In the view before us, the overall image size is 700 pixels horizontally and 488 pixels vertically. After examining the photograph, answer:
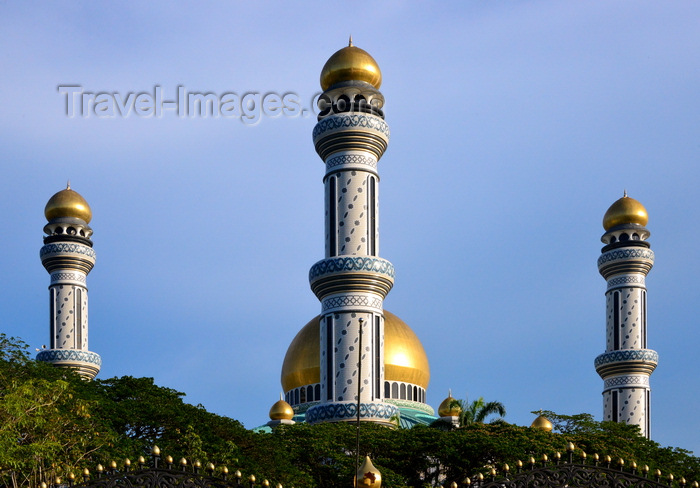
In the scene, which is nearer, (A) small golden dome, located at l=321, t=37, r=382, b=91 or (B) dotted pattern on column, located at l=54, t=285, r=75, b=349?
(A) small golden dome, located at l=321, t=37, r=382, b=91

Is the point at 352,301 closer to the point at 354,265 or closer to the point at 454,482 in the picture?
the point at 354,265

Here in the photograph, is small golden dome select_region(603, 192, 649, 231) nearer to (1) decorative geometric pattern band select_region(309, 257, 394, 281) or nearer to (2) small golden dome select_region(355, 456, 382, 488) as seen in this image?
(1) decorative geometric pattern band select_region(309, 257, 394, 281)

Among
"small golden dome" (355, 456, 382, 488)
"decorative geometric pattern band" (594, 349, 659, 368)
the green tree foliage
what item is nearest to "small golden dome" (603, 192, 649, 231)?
"decorative geometric pattern band" (594, 349, 659, 368)

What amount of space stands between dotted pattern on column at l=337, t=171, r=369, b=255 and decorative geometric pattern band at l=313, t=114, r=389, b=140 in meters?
1.63

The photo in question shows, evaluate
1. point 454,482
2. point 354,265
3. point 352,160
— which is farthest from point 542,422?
point 454,482

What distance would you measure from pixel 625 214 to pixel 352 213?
15.8 meters

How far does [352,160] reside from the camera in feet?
127

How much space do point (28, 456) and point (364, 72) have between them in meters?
23.7

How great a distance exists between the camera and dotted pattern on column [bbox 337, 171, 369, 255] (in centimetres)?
3806

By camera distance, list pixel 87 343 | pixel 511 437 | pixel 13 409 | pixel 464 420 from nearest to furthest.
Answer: pixel 13 409 → pixel 511 437 → pixel 464 420 → pixel 87 343

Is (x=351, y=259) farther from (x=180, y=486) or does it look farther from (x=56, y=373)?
(x=180, y=486)

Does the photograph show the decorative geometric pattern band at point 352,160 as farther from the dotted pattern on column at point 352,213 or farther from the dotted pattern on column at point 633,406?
the dotted pattern on column at point 633,406

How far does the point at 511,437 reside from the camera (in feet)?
104

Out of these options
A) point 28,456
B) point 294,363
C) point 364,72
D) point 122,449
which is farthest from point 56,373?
point 294,363
